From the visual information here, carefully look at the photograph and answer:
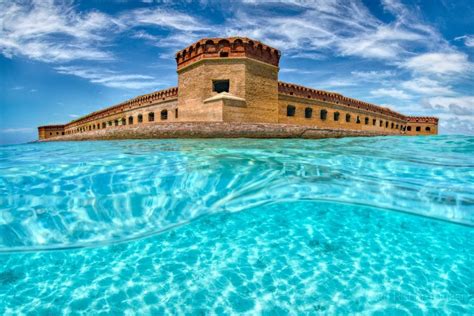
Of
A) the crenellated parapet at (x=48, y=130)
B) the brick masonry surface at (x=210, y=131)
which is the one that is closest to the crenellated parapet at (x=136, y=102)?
the crenellated parapet at (x=48, y=130)

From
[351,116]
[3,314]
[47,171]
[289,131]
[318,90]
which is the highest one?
[318,90]

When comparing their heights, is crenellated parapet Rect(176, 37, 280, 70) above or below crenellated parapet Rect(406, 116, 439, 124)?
above

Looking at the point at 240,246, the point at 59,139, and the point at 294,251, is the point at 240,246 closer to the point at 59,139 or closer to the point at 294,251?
the point at 294,251

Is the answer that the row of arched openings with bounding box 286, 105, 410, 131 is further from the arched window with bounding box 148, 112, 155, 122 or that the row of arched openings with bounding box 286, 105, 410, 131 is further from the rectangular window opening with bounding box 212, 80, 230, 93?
the arched window with bounding box 148, 112, 155, 122

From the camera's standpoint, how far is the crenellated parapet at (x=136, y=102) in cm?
2132

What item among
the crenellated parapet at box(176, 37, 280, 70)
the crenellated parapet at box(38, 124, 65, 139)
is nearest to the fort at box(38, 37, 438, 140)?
the crenellated parapet at box(176, 37, 280, 70)

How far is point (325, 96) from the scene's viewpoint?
949 inches

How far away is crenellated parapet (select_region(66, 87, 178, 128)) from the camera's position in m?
21.3

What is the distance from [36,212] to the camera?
12.7ft

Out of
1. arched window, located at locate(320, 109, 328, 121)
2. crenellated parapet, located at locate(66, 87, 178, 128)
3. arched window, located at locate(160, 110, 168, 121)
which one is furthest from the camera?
arched window, located at locate(320, 109, 328, 121)

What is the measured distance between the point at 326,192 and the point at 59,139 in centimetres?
1925

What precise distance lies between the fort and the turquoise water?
253 inches

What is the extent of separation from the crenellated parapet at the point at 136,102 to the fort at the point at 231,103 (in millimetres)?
90

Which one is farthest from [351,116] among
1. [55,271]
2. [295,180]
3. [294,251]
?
[55,271]
